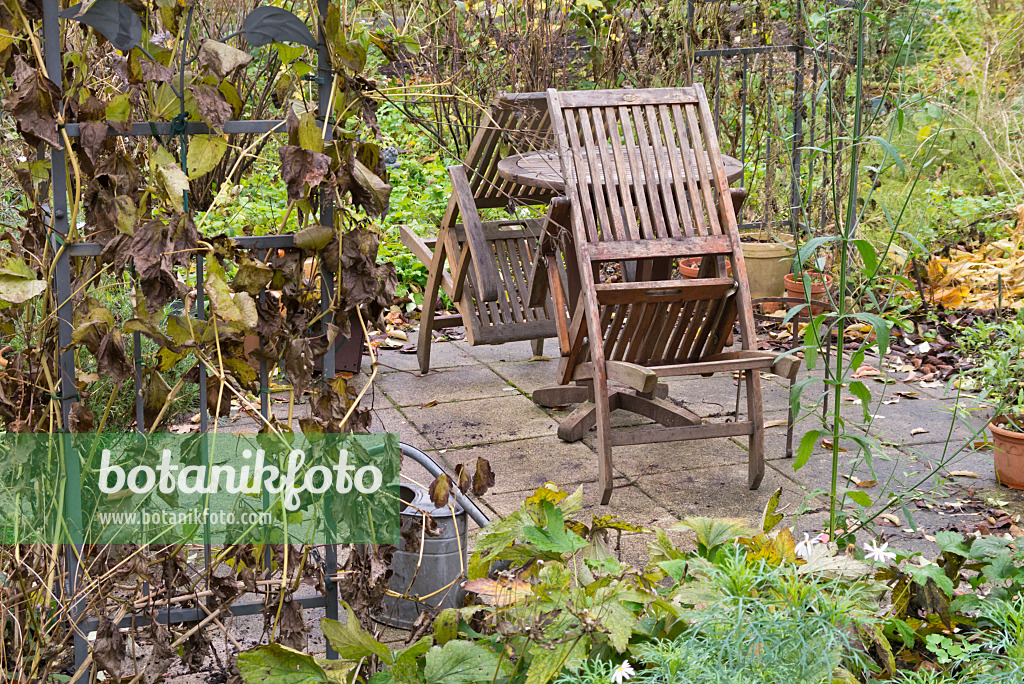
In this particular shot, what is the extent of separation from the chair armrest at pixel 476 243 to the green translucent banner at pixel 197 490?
7.30 ft

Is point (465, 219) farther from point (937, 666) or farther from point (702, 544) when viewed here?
point (937, 666)

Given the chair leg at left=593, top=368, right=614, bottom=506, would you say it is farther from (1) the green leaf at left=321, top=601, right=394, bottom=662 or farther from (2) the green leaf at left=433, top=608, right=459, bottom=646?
(1) the green leaf at left=321, top=601, right=394, bottom=662

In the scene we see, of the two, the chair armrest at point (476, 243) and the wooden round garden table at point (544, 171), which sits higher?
the wooden round garden table at point (544, 171)

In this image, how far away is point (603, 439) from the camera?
11.0 ft

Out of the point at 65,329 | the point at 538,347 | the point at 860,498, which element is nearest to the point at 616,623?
the point at 860,498

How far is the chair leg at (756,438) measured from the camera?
3465 mm

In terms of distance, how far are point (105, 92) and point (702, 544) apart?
164cm

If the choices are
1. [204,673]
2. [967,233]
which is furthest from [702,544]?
[967,233]

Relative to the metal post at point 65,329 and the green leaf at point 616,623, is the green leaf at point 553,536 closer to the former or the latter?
the green leaf at point 616,623

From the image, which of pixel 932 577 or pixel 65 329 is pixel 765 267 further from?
pixel 65 329

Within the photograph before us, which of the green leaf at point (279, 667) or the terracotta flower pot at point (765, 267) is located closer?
the green leaf at point (279, 667)

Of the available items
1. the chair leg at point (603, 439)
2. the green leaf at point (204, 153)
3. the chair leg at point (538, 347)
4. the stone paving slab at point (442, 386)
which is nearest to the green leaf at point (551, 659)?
the green leaf at point (204, 153)

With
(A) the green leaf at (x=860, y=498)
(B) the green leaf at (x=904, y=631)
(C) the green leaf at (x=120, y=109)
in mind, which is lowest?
(B) the green leaf at (x=904, y=631)

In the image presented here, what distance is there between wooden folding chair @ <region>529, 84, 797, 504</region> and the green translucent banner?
1545 mm
